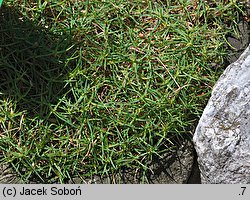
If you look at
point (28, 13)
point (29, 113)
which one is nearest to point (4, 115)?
point (29, 113)

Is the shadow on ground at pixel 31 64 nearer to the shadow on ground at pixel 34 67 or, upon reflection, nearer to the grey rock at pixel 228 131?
the shadow on ground at pixel 34 67

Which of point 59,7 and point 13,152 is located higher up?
point 59,7

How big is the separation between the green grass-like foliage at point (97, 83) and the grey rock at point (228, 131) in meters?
0.14

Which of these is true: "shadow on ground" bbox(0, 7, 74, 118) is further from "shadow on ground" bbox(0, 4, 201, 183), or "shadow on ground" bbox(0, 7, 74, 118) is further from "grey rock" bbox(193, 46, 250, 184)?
"grey rock" bbox(193, 46, 250, 184)

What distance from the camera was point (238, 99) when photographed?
3.17m

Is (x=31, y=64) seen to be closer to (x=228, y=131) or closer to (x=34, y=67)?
(x=34, y=67)

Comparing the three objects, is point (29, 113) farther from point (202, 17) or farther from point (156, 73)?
point (202, 17)

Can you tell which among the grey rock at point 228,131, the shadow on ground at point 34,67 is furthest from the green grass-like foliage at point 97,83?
the grey rock at point 228,131

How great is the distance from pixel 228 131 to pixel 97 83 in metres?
0.67

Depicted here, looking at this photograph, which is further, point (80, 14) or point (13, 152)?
point (80, 14)

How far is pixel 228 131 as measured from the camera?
3.16 metres

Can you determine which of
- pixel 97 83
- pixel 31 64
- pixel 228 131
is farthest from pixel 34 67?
Result: pixel 228 131

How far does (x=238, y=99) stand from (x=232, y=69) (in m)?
0.17

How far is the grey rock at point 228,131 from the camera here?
3141 millimetres
